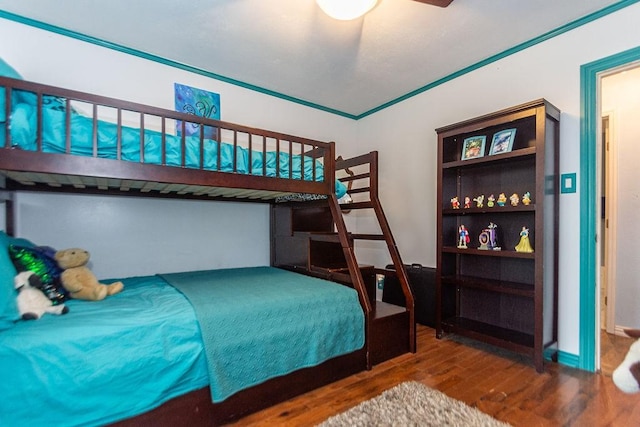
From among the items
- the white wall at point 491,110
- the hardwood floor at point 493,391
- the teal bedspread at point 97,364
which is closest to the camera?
the teal bedspread at point 97,364

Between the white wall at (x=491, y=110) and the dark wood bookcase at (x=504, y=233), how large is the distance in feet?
0.28

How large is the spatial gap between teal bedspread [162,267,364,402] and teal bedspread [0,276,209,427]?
9 cm

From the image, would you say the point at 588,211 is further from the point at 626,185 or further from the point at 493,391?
the point at 493,391

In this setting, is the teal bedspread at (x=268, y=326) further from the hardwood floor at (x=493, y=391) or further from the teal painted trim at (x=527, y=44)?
the teal painted trim at (x=527, y=44)

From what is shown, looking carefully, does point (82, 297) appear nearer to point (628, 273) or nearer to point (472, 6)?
point (472, 6)

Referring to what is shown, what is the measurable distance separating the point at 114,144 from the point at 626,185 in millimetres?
3913

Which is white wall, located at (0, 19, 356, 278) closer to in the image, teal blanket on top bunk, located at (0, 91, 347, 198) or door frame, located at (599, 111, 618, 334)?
teal blanket on top bunk, located at (0, 91, 347, 198)

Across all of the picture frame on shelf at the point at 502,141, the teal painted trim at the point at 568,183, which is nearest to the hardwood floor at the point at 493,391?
the teal painted trim at the point at 568,183

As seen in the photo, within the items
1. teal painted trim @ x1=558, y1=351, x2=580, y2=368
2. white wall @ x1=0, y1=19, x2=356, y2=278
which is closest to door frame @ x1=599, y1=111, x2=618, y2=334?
teal painted trim @ x1=558, y1=351, x2=580, y2=368

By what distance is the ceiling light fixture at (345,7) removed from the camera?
1649 millimetres

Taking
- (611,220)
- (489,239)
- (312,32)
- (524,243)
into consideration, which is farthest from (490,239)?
(312,32)

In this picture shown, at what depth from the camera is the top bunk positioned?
1.35m

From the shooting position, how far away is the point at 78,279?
1.67 metres

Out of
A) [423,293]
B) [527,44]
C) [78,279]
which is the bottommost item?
[423,293]
